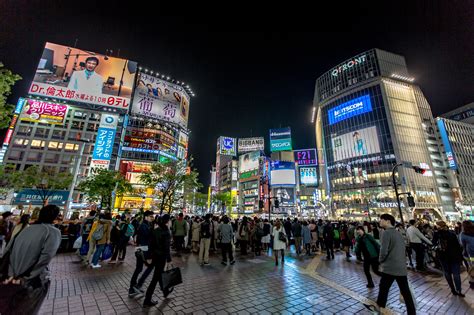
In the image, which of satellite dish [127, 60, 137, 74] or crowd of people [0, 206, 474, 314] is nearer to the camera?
crowd of people [0, 206, 474, 314]

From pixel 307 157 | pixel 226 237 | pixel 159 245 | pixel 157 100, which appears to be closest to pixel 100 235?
pixel 159 245

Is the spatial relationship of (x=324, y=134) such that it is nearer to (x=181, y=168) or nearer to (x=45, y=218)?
(x=181, y=168)

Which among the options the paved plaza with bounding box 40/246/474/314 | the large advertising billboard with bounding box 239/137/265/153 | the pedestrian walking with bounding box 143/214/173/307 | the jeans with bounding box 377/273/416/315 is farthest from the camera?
the large advertising billboard with bounding box 239/137/265/153

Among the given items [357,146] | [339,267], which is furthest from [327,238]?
[357,146]

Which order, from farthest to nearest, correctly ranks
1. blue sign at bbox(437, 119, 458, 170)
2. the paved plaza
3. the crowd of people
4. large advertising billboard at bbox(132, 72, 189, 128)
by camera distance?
blue sign at bbox(437, 119, 458, 170) → large advertising billboard at bbox(132, 72, 189, 128) → the paved plaza → the crowd of people

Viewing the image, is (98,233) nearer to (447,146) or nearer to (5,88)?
(5,88)

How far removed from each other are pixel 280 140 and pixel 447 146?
53.7 meters

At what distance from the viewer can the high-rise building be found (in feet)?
194

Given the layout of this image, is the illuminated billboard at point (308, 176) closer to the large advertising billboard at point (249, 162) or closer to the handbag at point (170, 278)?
the large advertising billboard at point (249, 162)

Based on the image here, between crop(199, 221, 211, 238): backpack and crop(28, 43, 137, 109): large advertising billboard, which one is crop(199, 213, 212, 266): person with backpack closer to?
crop(199, 221, 211, 238): backpack

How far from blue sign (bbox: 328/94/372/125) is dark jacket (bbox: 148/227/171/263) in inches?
3132

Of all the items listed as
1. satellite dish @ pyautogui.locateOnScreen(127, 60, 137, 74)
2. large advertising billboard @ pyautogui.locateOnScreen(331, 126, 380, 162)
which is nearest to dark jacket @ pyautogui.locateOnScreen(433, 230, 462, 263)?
satellite dish @ pyautogui.locateOnScreen(127, 60, 137, 74)

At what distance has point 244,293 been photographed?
569 cm

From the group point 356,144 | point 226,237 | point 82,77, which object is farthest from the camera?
point 356,144
